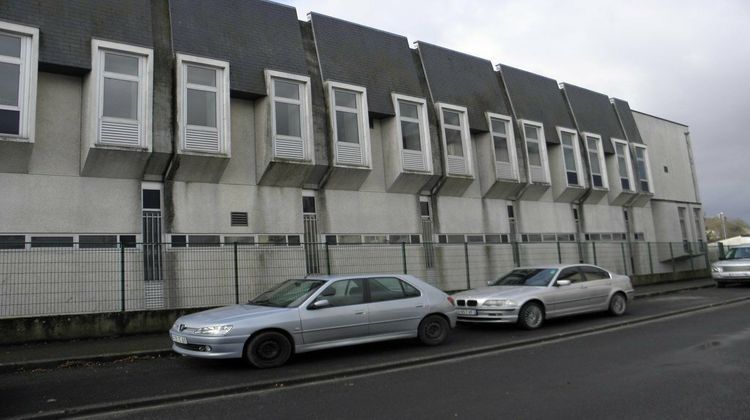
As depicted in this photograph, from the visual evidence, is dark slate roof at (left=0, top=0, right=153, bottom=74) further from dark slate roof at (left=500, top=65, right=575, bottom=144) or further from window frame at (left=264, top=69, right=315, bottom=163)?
dark slate roof at (left=500, top=65, right=575, bottom=144)

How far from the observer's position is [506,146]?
20.5m

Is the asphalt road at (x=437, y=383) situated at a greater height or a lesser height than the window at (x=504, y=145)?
lesser

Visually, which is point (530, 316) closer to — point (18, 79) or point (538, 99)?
point (18, 79)

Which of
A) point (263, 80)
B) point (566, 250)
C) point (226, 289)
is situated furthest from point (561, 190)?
point (226, 289)

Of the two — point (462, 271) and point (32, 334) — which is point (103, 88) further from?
point (462, 271)

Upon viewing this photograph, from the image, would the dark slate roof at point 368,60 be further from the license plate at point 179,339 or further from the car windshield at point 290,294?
the license plate at point 179,339

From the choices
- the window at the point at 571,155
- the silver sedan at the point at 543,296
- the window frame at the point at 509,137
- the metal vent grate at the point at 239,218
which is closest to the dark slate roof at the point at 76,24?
the metal vent grate at the point at 239,218

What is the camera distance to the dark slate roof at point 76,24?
12102 mm

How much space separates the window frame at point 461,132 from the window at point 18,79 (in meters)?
11.8

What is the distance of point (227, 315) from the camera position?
7562 mm

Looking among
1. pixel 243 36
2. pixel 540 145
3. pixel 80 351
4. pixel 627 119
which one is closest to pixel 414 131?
pixel 243 36

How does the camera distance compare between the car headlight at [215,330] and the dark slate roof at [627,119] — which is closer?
the car headlight at [215,330]

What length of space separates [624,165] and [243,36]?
19.3 m

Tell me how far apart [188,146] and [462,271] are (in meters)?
9.40
